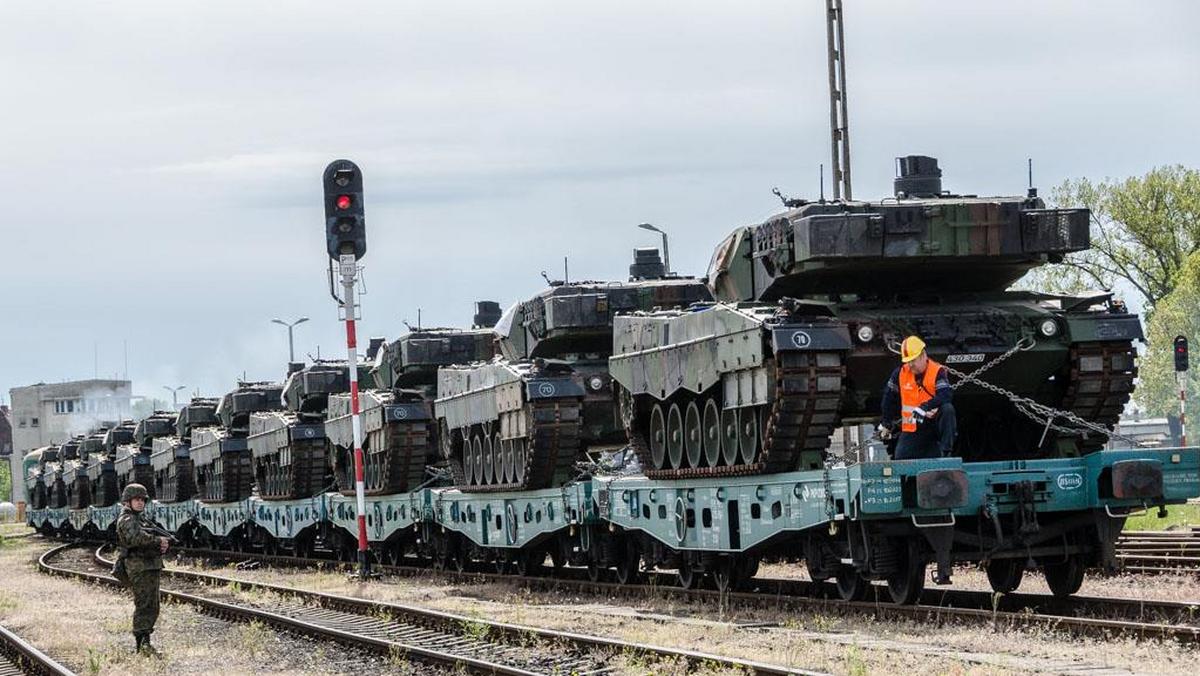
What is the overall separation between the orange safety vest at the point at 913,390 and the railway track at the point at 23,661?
7.28m

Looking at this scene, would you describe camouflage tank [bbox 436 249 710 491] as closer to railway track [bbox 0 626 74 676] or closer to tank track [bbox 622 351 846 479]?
tank track [bbox 622 351 846 479]

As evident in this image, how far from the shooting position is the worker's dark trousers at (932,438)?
58.4 ft

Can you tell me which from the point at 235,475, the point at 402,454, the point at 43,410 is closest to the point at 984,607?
the point at 402,454

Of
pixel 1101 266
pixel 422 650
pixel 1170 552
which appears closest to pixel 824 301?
pixel 422 650

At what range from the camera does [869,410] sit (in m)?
19.7

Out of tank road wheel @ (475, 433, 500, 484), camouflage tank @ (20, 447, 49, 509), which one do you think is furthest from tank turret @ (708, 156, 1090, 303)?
camouflage tank @ (20, 447, 49, 509)

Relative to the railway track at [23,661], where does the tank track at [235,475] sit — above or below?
above

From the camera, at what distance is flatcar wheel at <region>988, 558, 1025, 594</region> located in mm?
19016

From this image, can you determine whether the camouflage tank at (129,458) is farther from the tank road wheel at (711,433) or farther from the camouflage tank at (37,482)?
the tank road wheel at (711,433)

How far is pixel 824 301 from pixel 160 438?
38855 mm

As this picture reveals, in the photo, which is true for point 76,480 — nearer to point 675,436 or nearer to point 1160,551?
point 1160,551

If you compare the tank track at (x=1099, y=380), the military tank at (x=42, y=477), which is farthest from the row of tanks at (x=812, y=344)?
Result: the military tank at (x=42, y=477)

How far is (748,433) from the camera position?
1984 cm

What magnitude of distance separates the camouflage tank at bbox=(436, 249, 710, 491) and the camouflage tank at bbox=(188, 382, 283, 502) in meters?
18.1
